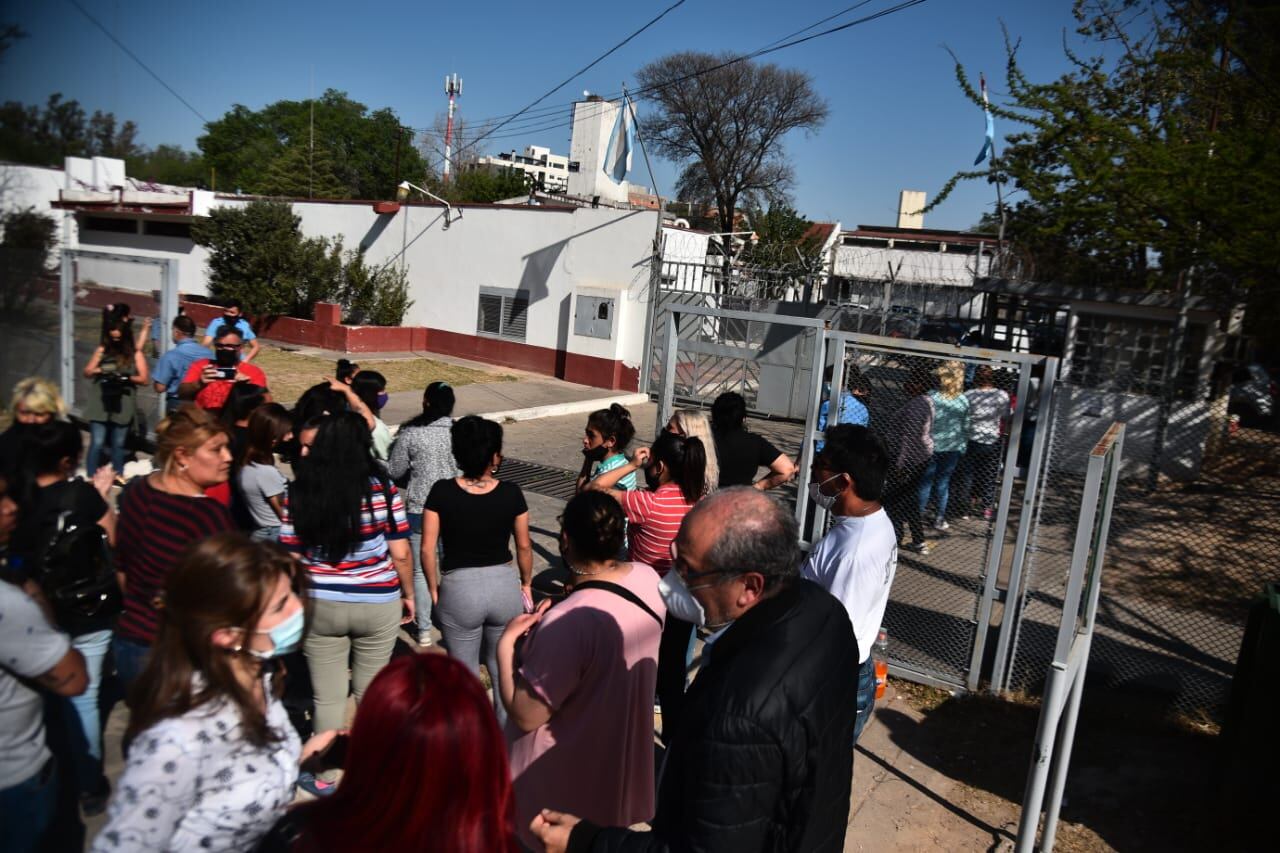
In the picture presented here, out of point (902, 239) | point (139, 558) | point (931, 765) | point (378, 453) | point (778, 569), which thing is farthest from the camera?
point (902, 239)

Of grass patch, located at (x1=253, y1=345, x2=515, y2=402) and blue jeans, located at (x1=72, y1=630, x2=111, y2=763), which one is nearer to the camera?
blue jeans, located at (x1=72, y1=630, x2=111, y2=763)

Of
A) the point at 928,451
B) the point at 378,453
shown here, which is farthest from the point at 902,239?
the point at 378,453

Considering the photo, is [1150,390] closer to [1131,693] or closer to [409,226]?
[1131,693]

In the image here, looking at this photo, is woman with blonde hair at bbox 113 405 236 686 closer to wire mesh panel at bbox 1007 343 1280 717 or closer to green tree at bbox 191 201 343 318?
wire mesh panel at bbox 1007 343 1280 717

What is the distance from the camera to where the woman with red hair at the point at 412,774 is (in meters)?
1.65

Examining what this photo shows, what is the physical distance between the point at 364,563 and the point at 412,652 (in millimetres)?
1006

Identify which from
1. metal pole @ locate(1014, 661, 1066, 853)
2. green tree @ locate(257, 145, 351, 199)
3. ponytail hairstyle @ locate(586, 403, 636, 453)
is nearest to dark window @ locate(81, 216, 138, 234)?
green tree @ locate(257, 145, 351, 199)

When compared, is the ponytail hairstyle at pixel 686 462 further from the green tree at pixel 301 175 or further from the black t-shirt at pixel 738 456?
the green tree at pixel 301 175

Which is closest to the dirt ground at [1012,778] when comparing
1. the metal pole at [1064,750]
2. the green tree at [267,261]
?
the metal pole at [1064,750]

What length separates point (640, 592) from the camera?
286cm

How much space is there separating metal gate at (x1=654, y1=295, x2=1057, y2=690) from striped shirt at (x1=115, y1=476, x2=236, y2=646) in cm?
344

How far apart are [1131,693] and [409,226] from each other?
19598 millimetres

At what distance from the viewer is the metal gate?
5363mm

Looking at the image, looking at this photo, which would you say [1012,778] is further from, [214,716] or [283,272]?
[283,272]
